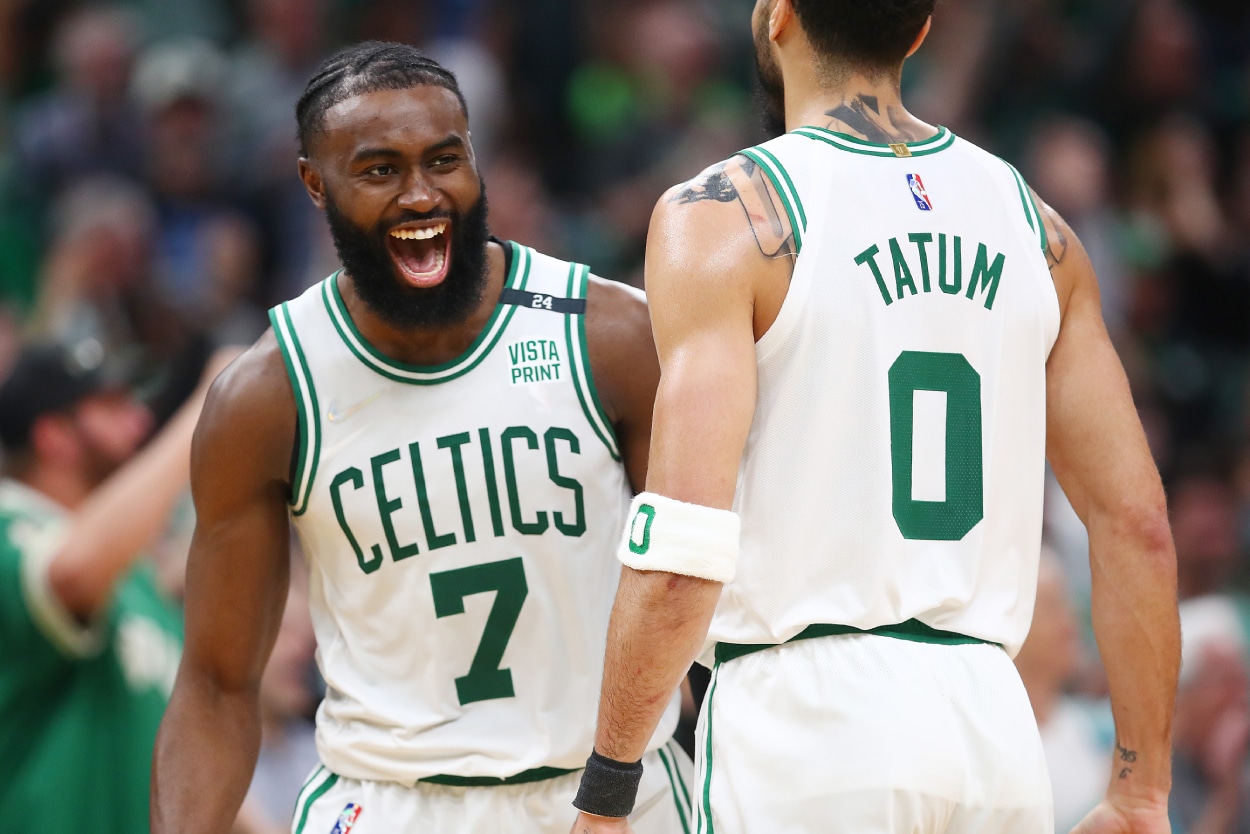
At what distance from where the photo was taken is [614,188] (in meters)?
9.79

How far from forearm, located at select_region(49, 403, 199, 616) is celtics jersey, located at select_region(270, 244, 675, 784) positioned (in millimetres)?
1256

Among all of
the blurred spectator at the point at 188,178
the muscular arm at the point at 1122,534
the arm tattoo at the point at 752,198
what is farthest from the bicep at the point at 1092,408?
the blurred spectator at the point at 188,178

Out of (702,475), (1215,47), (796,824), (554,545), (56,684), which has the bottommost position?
(56,684)

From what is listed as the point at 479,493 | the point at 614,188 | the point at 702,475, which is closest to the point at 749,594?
the point at 702,475

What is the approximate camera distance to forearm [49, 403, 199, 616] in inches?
188

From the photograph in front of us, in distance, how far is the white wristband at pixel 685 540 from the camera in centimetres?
289

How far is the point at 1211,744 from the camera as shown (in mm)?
6242

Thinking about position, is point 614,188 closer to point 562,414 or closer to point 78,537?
point 78,537

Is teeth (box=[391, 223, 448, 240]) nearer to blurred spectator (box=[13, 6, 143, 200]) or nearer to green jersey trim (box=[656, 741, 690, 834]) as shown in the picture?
green jersey trim (box=[656, 741, 690, 834])

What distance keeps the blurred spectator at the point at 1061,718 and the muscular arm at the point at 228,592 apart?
273 cm

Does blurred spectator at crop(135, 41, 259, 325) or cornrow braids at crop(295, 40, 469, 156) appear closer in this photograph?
cornrow braids at crop(295, 40, 469, 156)

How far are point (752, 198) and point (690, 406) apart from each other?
1.51 feet

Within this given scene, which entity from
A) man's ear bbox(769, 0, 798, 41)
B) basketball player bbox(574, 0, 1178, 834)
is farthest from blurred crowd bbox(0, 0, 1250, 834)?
man's ear bbox(769, 0, 798, 41)

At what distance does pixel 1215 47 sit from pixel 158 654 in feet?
28.2
